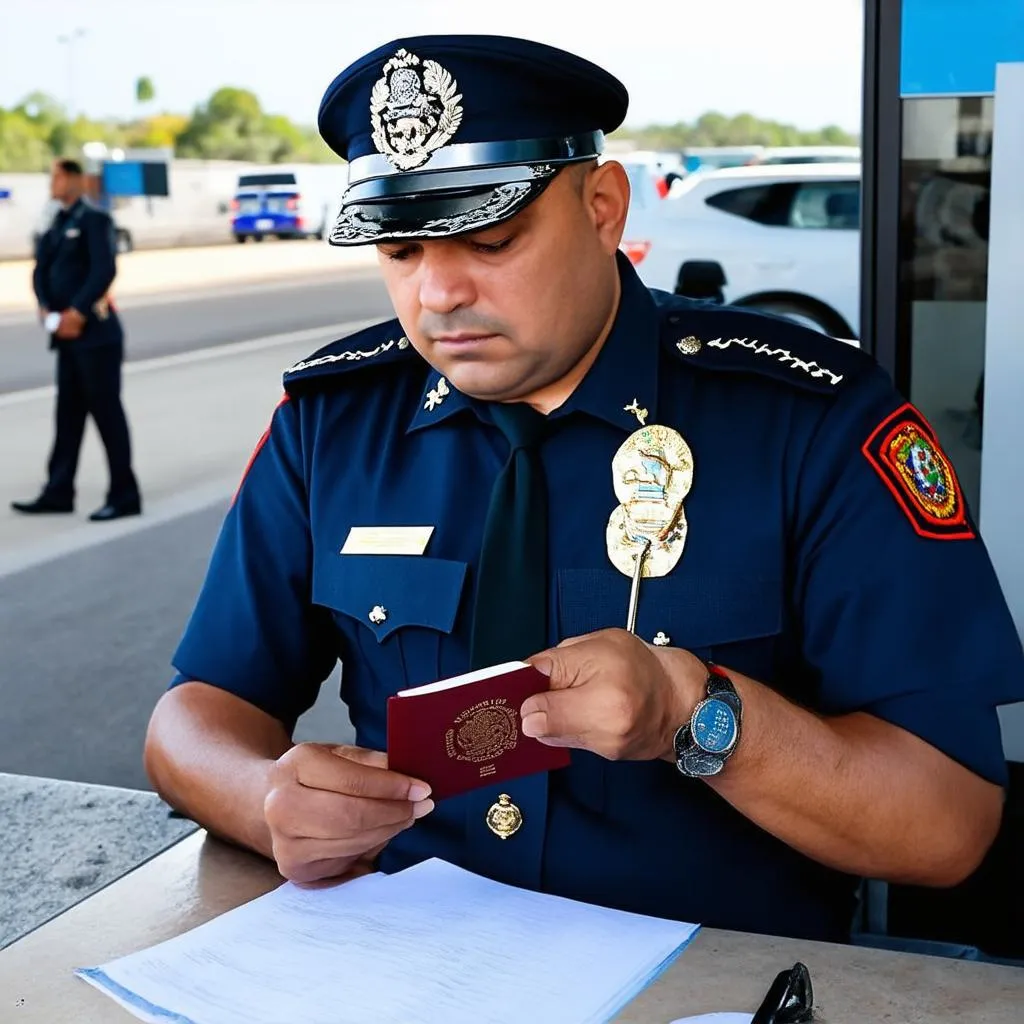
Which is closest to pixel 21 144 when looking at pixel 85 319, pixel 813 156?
pixel 813 156

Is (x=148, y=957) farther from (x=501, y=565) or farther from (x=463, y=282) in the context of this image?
(x=463, y=282)

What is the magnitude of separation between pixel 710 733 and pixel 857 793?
16 centimetres

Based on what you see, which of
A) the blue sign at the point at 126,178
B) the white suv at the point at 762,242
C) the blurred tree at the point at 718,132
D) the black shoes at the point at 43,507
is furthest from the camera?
the blurred tree at the point at 718,132

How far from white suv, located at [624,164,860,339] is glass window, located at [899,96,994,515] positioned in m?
6.02

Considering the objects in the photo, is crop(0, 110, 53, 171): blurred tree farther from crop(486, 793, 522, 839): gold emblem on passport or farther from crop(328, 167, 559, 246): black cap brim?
crop(486, 793, 522, 839): gold emblem on passport

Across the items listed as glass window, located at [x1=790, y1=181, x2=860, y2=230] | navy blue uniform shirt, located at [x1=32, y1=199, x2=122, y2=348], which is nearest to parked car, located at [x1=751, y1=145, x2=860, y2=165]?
glass window, located at [x1=790, y1=181, x2=860, y2=230]

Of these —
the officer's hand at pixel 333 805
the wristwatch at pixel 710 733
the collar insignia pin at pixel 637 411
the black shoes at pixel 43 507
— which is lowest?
the black shoes at pixel 43 507

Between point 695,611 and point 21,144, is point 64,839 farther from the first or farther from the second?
point 21,144

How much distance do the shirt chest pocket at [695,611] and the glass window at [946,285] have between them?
1.60 meters

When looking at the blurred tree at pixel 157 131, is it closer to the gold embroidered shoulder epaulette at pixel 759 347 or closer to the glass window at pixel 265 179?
the glass window at pixel 265 179

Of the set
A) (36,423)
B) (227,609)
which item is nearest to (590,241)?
(227,609)

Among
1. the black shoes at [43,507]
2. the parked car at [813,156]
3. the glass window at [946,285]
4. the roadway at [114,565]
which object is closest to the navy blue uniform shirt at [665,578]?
the glass window at [946,285]

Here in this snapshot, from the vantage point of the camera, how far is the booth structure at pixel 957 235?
2.77 m

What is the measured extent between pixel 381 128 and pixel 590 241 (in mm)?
235
